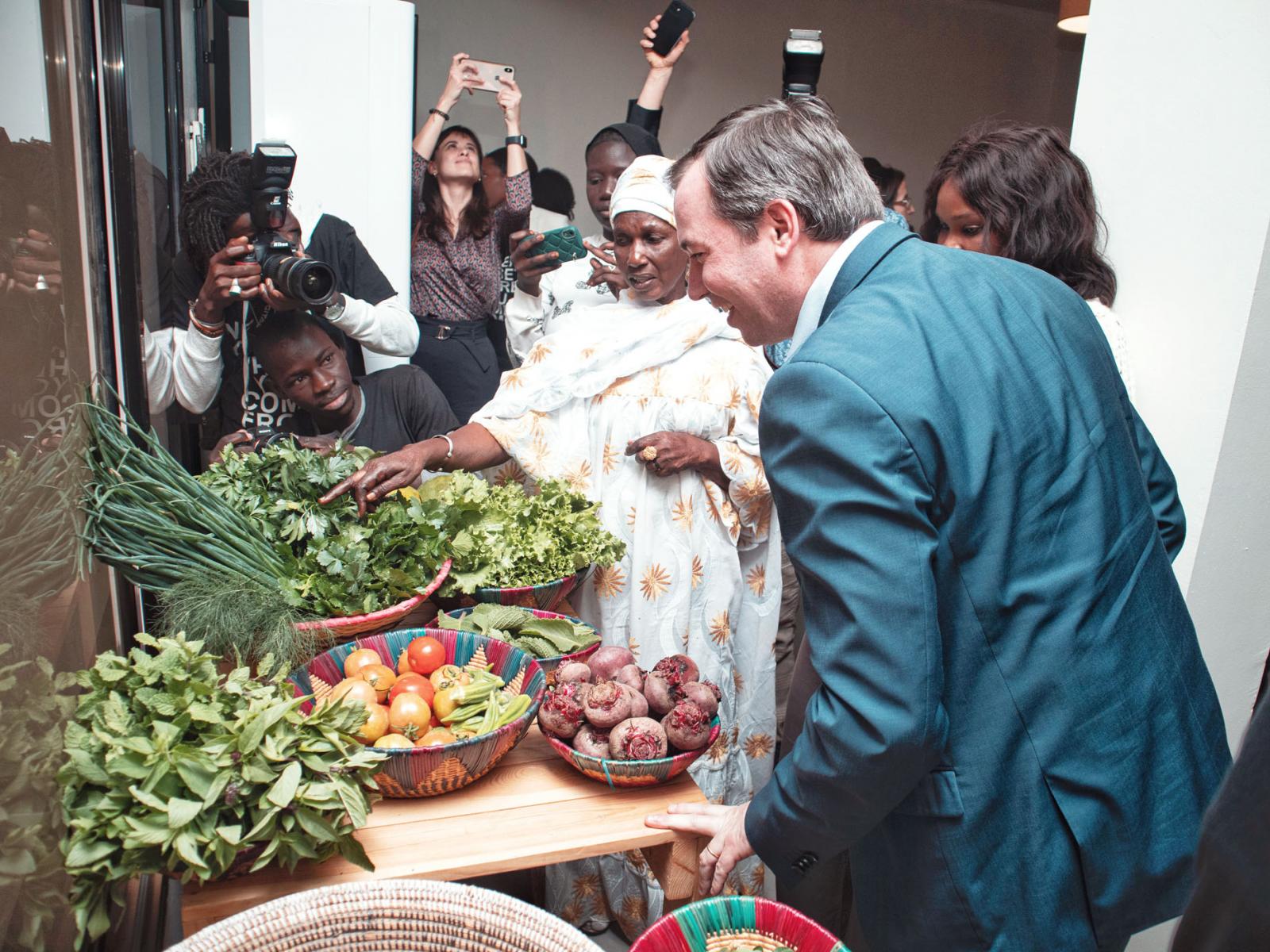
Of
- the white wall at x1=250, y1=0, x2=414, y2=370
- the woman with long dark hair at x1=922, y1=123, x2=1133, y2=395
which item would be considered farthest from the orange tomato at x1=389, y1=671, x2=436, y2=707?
the white wall at x1=250, y1=0, x2=414, y2=370

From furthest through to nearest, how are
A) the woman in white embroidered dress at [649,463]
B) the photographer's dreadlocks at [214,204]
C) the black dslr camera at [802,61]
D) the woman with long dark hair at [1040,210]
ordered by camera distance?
1. the black dslr camera at [802,61]
2. the photographer's dreadlocks at [214,204]
3. the woman in white embroidered dress at [649,463]
4. the woman with long dark hair at [1040,210]

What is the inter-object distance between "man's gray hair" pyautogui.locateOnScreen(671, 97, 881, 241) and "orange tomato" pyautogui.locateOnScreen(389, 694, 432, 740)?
31.4 inches

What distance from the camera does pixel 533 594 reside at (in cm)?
189

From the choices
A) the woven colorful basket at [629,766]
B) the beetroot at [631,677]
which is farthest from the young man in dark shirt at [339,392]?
the woven colorful basket at [629,766]

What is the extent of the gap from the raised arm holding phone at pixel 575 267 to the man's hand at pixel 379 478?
90 centimetres

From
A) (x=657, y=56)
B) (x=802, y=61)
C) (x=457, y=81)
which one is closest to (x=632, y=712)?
(x=802, y=61)

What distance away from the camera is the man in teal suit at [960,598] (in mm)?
1032

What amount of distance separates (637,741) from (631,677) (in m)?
0.15

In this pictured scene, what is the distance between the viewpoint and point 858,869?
1.29m

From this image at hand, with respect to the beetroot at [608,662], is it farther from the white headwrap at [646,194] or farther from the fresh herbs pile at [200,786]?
the white headwrap at [646,194]

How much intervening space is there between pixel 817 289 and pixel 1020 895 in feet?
2.52

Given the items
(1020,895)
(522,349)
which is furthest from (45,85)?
(522,349)

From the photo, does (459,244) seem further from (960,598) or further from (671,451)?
(960,598)

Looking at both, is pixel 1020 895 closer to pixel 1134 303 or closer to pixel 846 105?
pixel 1134 303
